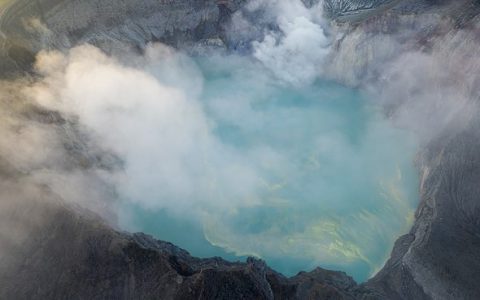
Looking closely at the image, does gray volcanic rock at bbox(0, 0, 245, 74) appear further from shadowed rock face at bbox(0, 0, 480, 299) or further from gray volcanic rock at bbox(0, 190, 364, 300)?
gray volcanic rock at bbox(0, 190, 364, 300)

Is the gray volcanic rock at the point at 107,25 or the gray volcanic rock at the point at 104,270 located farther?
the gray volcanic rock at the point at 107,25

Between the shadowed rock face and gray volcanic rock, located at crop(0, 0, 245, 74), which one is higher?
gray volcanic rock, located at crop(0, 0, 245, 74)

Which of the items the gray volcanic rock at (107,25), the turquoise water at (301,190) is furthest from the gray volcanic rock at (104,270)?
the gray volcanic rock at (107,25)

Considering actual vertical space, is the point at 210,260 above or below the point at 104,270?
above

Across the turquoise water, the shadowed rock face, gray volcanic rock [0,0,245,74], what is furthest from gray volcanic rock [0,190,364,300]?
gray volcanic rock [0,0,245,74]

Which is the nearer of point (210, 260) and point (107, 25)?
point (210, 260)

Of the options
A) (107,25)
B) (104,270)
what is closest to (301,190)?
(104,270)

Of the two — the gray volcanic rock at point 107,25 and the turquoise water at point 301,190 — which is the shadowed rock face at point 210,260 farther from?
the turquoise water at point 301,190

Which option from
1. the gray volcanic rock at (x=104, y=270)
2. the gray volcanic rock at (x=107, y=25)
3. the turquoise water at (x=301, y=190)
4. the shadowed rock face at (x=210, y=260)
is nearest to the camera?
the gray volcanic rock at (x=104, y=270)

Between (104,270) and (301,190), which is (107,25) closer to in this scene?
(301,190)
